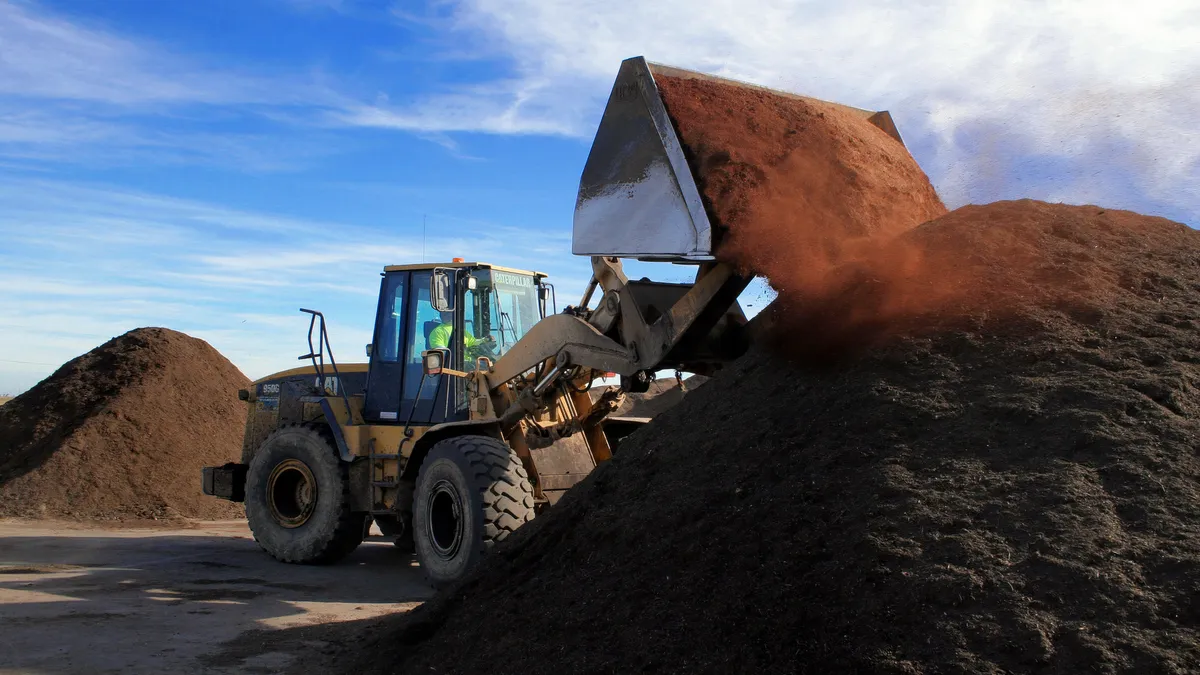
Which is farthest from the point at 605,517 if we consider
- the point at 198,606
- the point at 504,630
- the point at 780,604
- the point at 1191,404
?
the point at 198,606

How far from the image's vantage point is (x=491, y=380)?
8.55 m

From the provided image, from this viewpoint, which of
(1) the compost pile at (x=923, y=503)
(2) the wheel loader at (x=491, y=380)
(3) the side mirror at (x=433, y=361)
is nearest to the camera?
(1) the compost pile at (x=923, y=503)

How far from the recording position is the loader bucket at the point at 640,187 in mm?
5887

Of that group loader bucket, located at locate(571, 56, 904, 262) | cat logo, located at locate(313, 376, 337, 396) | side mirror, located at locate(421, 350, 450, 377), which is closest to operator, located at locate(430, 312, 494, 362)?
side mirror, located at locate(421, 350, 450, 377)

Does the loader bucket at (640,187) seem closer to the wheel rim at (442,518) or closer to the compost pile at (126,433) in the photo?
the wheel rim at (442,518)

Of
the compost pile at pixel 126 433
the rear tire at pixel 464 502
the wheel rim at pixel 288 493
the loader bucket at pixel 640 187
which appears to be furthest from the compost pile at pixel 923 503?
the compost pile at pixel 126 433

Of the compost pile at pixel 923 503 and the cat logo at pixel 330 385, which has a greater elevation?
the cat logo at pixel 330 385

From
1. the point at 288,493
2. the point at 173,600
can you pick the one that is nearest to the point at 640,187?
the point at 173,600

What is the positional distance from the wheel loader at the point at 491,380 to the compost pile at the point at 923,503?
3.06ft

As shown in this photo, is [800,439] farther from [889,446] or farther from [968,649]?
[968,649]

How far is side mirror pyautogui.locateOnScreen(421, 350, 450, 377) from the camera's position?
28.5 ft

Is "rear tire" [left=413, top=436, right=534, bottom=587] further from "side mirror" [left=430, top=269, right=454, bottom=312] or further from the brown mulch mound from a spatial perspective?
the brown mulch mound

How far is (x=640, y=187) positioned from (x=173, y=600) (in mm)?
4682

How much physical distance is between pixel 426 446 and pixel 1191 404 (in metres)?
5.94
